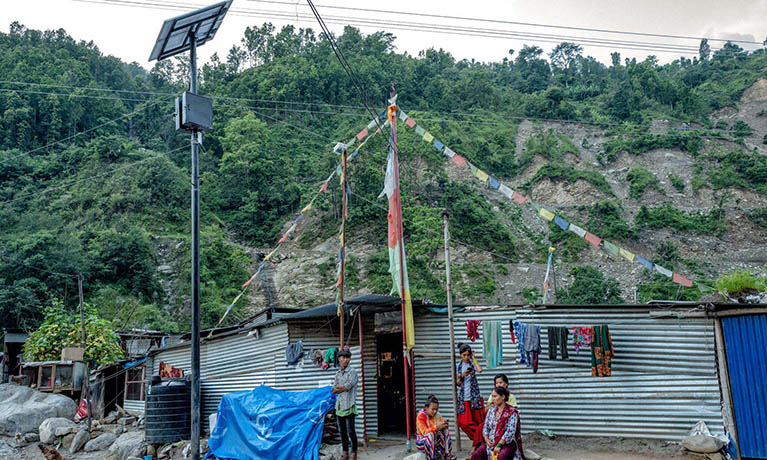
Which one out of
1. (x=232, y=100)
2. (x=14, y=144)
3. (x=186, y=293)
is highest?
(x=232, y=100)

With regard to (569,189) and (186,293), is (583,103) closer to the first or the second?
(569,189)

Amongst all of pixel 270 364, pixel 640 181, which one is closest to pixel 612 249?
pixel 270 364

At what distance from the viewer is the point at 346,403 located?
346 inches

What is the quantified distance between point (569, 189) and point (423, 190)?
53.5ft

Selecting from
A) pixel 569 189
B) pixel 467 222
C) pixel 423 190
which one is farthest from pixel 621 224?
pixel 423 190

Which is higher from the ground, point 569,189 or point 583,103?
point 583,103

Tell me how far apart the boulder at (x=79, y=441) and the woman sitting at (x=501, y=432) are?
12.6 m

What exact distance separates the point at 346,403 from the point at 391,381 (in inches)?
150

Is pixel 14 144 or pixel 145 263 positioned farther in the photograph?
pixel 14 144

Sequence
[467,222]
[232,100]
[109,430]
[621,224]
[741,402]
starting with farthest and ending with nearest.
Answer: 1. [232,100]
2. [621,224]
3. [467,222]
4. [109,430]
5. [741,402]

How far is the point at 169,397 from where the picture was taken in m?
13.4

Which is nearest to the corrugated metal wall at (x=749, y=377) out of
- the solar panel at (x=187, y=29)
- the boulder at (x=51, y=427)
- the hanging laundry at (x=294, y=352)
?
the hanging laundry at (x=294, y=352)

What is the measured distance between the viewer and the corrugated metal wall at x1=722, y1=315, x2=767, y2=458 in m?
8.06

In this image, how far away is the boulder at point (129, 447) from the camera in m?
13.1
